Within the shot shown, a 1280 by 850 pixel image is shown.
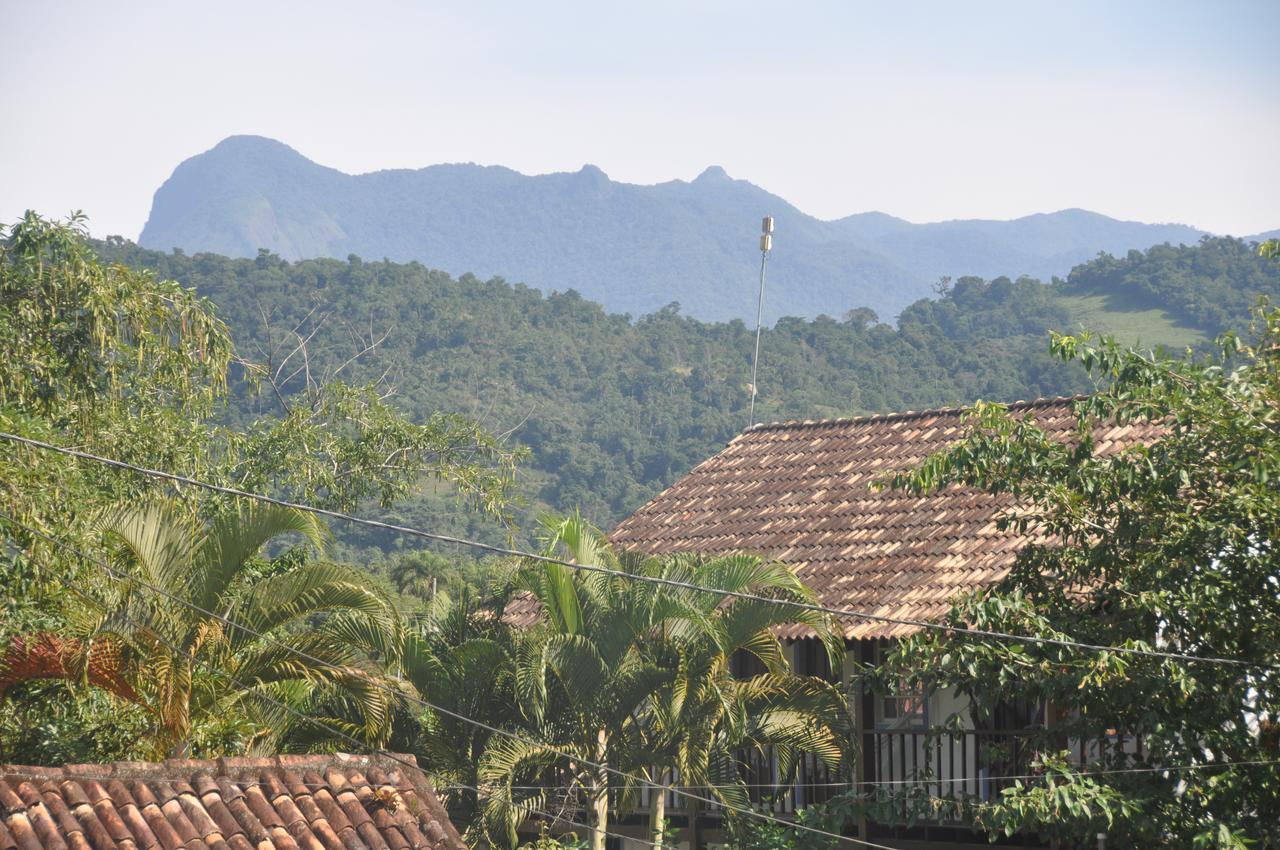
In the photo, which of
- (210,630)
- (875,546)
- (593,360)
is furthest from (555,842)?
(593,360)

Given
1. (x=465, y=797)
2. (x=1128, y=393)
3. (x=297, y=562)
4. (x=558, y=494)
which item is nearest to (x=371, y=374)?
(x=558, y=494)

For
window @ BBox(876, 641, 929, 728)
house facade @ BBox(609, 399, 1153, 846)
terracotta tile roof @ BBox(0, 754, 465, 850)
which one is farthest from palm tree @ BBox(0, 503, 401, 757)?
window @ BBox(876, 641, 929, 728)

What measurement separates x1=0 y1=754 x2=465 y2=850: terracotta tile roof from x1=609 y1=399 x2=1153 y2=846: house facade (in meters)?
5.06

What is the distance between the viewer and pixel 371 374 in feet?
177

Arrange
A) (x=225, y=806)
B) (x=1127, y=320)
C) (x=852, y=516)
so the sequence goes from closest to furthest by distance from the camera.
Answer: (x=225, y=806), (x=852, y=516), (x=1127, y=320)

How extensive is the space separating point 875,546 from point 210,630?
7590 mm

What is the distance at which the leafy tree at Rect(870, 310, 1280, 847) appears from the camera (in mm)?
11258

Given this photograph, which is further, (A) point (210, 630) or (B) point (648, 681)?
(B) point (648, 681)

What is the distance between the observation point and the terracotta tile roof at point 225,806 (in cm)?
837

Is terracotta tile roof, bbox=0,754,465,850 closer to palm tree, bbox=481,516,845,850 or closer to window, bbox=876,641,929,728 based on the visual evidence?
palm tree, bbox=481,516,845,850

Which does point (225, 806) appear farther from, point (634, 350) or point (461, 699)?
point (634, 350)

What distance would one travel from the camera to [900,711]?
54.2 feet

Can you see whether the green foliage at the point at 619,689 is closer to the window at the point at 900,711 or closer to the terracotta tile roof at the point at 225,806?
the window at the point at 900,711

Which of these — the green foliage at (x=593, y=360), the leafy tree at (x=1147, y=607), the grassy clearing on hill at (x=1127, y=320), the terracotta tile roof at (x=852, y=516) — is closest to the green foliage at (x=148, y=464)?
the terracotta tile roof at (x=852, y=516)
